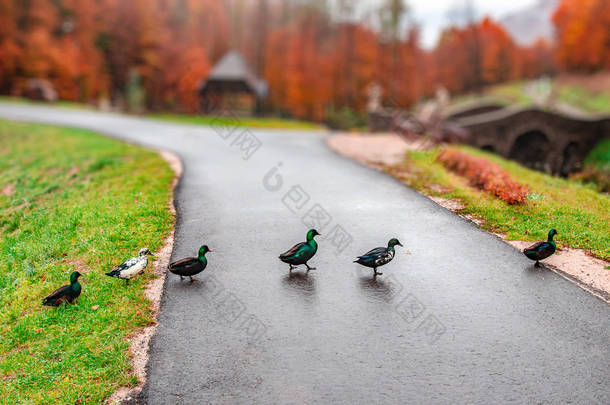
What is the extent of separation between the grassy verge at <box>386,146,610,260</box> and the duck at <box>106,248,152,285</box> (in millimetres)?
7654

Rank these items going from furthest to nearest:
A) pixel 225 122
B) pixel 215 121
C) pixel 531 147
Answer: pixel 225 122 → pixel 215 121 → pixel 531 147

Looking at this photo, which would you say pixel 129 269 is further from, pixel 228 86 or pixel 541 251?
pixel 228 86

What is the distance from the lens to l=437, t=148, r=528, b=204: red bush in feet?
41.7

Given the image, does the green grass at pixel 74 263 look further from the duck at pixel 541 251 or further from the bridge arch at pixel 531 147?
the bridge arch at pixel 531 147

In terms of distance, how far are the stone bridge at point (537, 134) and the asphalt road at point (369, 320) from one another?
2431 cm

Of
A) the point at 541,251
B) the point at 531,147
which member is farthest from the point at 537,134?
the point at 541,251

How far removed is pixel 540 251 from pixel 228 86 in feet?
146

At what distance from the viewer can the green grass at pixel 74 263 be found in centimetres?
643

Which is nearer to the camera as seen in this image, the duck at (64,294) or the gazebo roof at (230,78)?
the duck at (64,294)

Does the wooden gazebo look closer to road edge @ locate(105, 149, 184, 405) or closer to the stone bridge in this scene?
the stone bridge

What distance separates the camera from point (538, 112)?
109ft

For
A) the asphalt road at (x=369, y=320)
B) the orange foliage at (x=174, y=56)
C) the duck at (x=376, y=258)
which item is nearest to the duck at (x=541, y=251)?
the asphalt road at (x=369, y=320)

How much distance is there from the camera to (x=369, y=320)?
7430mm

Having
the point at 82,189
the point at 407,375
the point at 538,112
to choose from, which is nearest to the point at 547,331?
the point at 407,375
